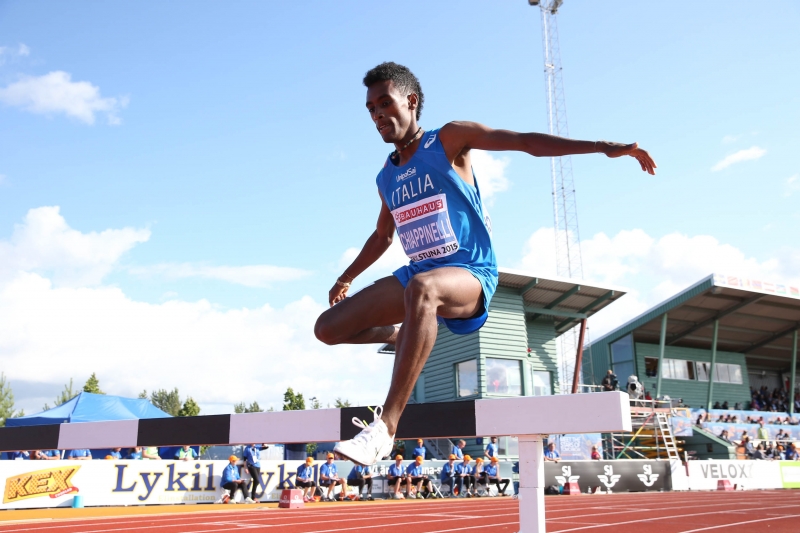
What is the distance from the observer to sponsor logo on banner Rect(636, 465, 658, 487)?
16.9 meters

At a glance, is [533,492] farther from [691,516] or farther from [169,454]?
[169,454]

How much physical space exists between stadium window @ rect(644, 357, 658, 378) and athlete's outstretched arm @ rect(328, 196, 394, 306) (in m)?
28.2

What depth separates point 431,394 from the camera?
23156 millimetres

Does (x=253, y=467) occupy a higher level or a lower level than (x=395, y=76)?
lower

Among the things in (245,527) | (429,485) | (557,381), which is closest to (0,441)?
(245,527)

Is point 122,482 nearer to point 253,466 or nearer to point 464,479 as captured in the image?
point 253,466

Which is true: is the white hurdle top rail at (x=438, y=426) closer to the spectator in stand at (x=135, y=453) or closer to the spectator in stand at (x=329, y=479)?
the spectator in stand at (x=135, y=453)

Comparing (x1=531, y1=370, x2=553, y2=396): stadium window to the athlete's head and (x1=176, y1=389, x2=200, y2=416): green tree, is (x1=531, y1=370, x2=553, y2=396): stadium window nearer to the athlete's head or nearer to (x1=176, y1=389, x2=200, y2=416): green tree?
the athlete's head

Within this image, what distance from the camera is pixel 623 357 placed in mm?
29781

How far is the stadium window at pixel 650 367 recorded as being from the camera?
29.4m

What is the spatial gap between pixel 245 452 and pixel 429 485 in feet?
14.3

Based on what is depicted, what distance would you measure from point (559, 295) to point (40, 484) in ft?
53.8

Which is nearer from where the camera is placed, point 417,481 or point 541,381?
point 417,481

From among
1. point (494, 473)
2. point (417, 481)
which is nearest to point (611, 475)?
point (494, 473)
